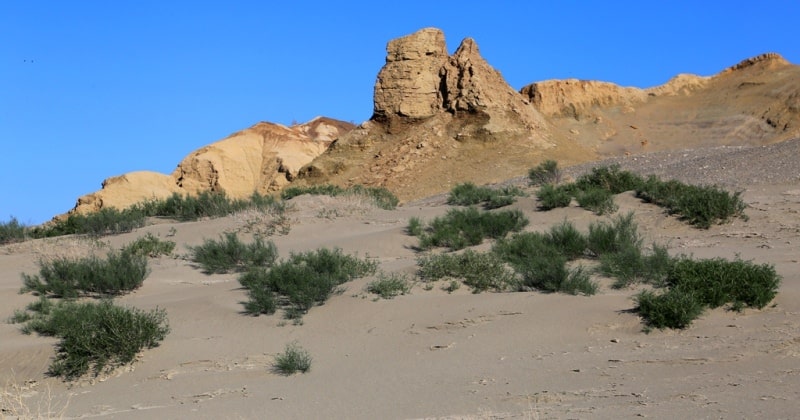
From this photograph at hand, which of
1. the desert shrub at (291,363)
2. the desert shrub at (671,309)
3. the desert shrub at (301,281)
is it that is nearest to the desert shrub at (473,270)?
the desert shrub at (301,281)

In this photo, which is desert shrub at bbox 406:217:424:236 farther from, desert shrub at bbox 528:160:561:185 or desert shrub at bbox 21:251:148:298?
desert shrub at bbox 528:160:561:185

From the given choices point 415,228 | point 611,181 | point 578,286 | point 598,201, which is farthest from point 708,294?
point 611,181

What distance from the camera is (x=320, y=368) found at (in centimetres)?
970

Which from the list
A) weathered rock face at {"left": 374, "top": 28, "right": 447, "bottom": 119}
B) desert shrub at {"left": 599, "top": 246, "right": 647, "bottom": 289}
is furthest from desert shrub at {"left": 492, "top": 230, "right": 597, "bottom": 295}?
weathered rock face at {"left": 374, "top": 28, "right": 447, "bottom": 119}

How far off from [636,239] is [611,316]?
4.71 m

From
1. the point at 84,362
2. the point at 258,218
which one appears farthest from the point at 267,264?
the point at 84,362

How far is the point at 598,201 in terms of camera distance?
57.0 feet

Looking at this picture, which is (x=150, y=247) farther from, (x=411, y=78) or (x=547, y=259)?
(x=411, y=78)

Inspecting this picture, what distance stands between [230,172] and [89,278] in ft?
124

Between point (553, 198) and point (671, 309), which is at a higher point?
point (553, 198)

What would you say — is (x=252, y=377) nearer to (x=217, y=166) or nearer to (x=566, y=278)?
(x=566, y=278)

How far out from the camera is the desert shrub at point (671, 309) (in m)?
9.30

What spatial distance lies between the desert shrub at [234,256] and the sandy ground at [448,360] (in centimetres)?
160

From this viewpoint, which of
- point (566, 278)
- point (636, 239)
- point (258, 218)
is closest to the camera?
point (566, 278)
